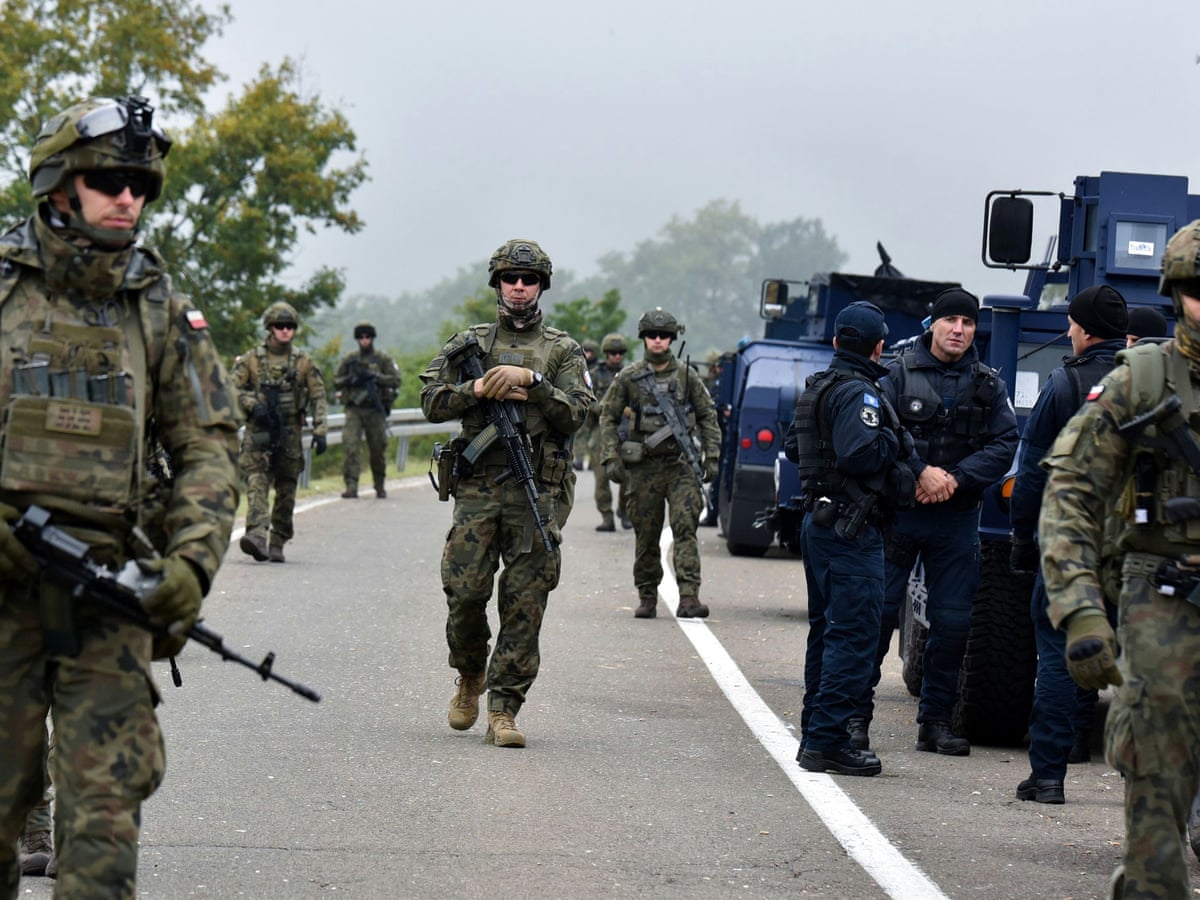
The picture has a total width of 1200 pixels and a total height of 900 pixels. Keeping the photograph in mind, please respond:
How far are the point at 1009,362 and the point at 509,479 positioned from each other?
273cm

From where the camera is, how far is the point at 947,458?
8.90m

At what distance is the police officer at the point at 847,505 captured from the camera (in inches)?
326

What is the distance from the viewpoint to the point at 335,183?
36031 mm

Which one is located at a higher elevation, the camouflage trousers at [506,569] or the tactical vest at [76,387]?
the tactical vest at [76,387]

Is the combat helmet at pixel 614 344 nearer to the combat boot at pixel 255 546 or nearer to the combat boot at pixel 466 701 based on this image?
the combat boot at pixel 255 546

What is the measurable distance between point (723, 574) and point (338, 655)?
6.55 metres

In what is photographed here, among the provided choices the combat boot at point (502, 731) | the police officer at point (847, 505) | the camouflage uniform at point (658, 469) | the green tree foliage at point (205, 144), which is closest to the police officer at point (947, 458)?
the police officer at point (847, 505)

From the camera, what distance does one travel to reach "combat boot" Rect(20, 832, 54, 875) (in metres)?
6.02

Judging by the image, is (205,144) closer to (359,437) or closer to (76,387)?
(359,437)

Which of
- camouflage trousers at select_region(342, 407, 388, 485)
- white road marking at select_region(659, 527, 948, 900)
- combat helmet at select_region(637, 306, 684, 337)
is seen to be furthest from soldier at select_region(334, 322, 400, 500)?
white road marking at select_region(659, 527, 948, 900)

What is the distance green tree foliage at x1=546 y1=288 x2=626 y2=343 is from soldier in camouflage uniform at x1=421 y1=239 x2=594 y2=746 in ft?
127

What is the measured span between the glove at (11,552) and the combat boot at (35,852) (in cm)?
185

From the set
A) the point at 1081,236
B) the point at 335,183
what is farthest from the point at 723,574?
the point at 335,183

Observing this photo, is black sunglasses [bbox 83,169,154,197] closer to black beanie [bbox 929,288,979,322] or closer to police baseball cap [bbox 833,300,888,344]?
police baseball cap [bbox 833,300,888,344]
